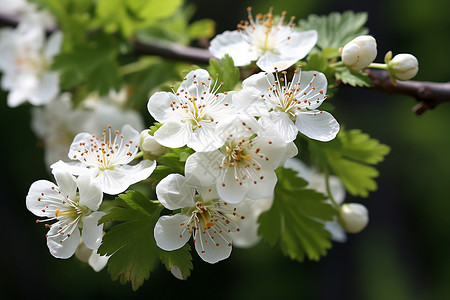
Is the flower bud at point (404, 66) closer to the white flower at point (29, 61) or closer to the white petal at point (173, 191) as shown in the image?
the white petal at point (173, 191)

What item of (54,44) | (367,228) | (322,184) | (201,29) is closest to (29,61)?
(54,44)

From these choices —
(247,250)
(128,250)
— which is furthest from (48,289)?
(128,250)

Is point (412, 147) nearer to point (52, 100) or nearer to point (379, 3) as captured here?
point (379, 3)

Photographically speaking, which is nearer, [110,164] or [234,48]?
[110,164]

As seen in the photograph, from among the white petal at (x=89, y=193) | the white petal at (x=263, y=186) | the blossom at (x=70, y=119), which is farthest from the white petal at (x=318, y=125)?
the blossom at (x=70, y=119)

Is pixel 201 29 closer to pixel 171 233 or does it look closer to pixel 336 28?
pixel 336 28
